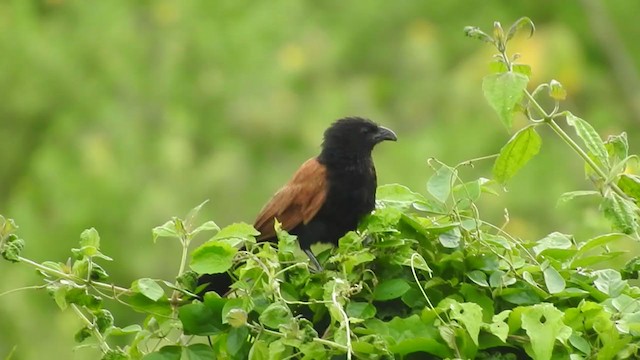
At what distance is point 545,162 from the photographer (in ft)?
36.2

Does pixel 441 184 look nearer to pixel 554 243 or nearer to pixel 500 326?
pixel 554 243

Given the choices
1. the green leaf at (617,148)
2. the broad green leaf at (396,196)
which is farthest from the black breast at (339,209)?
the green leaf at (617,148)

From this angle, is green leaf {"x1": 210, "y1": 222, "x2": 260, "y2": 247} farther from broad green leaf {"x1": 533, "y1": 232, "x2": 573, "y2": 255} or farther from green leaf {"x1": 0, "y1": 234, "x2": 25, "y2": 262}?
broad green leaf {"x1": 533, "y1": 232, "x2": 573, "y2": 255}

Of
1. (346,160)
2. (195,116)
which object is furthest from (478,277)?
(195,116)

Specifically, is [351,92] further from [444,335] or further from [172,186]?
[444,335]

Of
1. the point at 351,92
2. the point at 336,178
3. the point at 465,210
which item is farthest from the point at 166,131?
the point at 465,210

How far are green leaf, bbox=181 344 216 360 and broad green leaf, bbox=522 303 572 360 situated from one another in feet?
1.79

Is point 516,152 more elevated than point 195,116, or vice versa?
point 516,152

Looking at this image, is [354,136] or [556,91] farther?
[354,136]

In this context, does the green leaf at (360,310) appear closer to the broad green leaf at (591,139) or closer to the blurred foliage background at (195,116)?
the broad green leaf at (591,139)

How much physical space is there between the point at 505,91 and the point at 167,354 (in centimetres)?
74

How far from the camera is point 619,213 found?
197 cm

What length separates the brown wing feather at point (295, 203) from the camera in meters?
3.23

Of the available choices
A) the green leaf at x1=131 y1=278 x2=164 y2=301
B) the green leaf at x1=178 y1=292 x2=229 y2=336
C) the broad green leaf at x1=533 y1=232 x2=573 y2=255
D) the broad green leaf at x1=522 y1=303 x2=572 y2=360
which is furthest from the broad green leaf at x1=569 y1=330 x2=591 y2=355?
the green leaf at x1=131 y1=278 x2=164 y2=301
